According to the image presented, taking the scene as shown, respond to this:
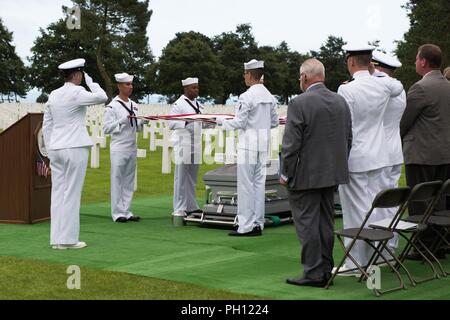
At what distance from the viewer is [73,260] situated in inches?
339

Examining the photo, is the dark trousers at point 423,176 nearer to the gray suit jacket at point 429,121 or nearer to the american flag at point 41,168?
the gray suit jacket at point 429,121

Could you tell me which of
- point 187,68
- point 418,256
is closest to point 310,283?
point 418,256

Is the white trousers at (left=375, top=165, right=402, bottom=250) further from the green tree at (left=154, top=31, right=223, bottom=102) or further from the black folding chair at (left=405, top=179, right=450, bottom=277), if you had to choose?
the green tree at (left=154, top=31, right=223, bottom=102)

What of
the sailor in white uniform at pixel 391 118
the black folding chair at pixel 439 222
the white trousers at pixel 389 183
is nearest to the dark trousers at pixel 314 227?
the black folding chair at pixel 439 222

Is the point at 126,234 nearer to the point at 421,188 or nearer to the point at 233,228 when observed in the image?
the point at 233,228

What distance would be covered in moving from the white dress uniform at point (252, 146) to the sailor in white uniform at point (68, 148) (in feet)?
6.10

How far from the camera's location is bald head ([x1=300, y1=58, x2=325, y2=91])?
7316 mm

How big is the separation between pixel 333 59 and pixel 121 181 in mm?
95467

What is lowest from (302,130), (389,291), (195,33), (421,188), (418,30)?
(389,291)

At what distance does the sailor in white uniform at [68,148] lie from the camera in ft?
30.9

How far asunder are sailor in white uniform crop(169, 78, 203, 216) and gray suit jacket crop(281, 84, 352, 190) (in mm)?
4787

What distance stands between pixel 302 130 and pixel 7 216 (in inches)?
238

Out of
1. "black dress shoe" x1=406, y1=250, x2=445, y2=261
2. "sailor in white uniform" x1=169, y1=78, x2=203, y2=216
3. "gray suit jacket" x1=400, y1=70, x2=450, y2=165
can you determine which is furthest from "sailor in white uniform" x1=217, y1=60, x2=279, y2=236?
"black dress shoe" x1=406, y1=250, x2=445, y2=261

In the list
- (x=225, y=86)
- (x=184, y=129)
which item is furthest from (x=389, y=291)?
(x=225, y=86)
